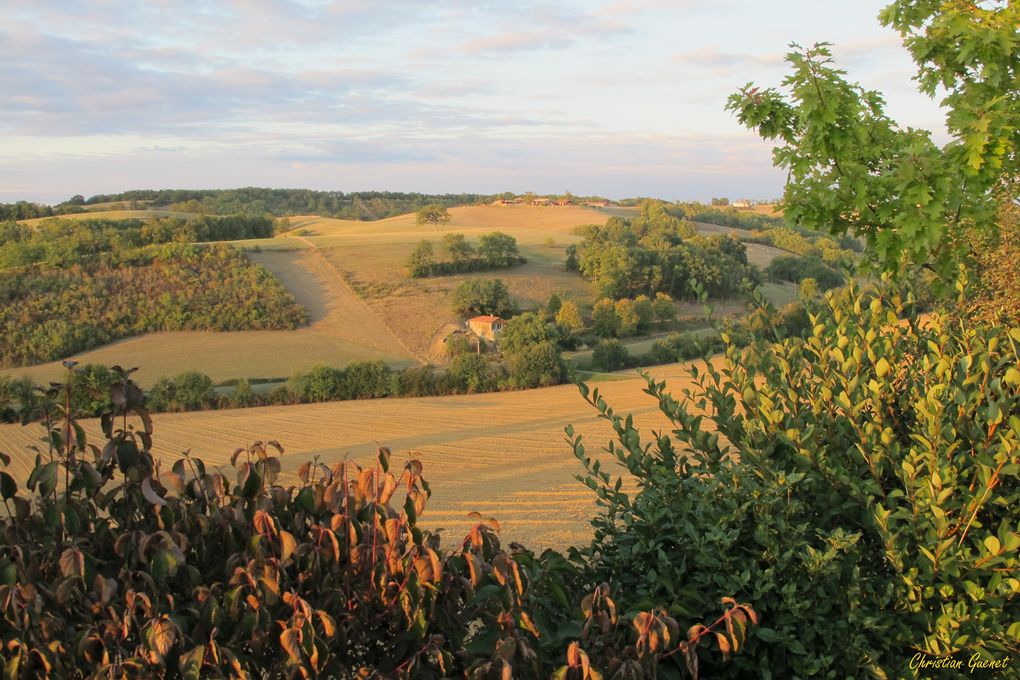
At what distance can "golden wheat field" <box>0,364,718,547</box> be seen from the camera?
1359 centimetres

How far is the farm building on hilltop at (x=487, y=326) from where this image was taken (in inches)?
1951

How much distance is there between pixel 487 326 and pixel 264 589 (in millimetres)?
47972

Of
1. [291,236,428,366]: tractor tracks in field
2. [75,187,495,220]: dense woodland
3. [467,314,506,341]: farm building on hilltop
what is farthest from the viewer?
[75,187,495,220]: dense woodland

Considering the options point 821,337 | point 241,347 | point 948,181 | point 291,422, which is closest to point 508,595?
point 821,337

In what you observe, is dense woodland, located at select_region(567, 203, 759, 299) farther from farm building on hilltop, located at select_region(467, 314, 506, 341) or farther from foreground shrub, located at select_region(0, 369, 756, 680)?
foreground shrub, located at select_region(0, 369, 756, 680)

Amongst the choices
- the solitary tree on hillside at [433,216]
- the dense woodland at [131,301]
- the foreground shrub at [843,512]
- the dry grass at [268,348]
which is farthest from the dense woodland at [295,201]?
the foreground shrub at [843,512]

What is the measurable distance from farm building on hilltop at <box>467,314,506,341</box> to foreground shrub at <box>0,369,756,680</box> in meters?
45.5

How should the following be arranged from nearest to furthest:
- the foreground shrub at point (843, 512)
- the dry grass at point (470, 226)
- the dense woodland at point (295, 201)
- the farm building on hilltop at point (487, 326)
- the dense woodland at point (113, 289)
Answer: the foreground shrub at point (843, 512), the farm building on hilltop at point (487, 326), the dense woodland at point (113, 289), the dry grass at point (470, 226), the dense woodland at point (295, 201)

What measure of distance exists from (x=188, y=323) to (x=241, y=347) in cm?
614

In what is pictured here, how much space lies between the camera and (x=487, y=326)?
50.5 m

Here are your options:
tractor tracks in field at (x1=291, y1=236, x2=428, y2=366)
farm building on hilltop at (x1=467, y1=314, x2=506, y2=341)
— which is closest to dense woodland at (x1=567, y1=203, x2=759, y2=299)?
farm building on hilltop at (x1=467, y1=314, x2=506, y2=341)

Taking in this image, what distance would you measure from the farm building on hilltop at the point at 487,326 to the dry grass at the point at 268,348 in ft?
13.7

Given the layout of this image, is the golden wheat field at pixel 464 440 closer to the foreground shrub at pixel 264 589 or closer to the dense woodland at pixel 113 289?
the foreground shrub at pixel 264 589

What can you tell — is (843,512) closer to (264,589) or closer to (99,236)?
(264,589)
